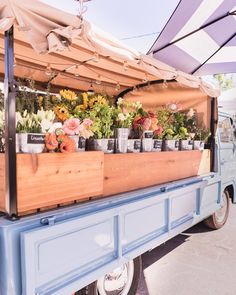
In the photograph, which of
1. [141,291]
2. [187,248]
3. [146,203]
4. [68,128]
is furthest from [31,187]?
[187,248]

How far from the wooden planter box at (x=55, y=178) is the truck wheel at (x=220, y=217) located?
2.91m

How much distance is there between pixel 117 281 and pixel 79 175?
110 cm

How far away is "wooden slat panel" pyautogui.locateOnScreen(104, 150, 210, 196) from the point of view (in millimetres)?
2815

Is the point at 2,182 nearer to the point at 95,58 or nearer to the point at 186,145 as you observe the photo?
the point at 95,58

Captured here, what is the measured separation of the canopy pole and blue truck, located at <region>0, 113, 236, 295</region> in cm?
13

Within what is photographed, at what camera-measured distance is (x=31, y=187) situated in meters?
2.07

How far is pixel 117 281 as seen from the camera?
277 cm

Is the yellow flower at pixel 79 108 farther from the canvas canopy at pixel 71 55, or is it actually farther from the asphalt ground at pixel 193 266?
the asphalt ground at pixel 193 266

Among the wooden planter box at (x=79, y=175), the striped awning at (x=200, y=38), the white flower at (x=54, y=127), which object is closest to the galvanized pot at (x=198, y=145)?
the wooden planter box at (x=79, y=175)

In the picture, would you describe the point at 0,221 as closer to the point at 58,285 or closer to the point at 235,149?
the point at 58,285

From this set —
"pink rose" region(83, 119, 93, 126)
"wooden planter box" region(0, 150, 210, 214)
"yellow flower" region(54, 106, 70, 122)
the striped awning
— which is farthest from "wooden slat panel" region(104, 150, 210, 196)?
the striped awning

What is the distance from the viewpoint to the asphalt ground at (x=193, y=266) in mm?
3199

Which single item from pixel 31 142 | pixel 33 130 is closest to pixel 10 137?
pixel 31 142

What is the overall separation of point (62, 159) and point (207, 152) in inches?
110
